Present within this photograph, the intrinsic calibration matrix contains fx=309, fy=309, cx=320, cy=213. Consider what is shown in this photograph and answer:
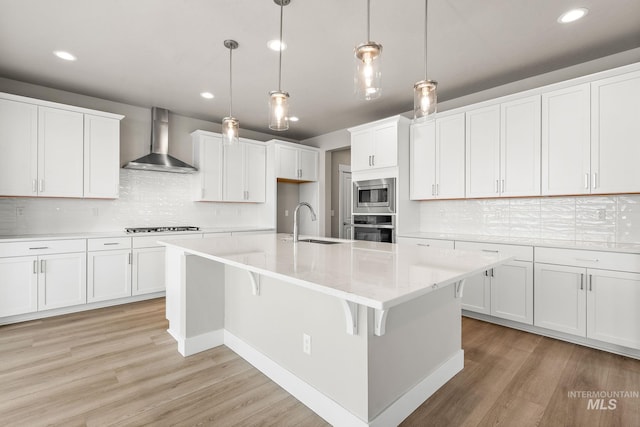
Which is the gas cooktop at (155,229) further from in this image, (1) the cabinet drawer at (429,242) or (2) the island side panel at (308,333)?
(1) the cabinet drawer at (429,242)

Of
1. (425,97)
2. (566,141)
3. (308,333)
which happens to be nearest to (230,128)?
(425,97)

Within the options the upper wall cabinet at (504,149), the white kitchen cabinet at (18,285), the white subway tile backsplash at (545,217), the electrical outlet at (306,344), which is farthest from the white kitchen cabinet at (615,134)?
the white kitchen cabinet at (18,285)

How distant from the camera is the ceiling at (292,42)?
2271mm

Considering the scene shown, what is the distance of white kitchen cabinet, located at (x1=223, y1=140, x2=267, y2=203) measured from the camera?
5047mm

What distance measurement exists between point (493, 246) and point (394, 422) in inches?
84.9

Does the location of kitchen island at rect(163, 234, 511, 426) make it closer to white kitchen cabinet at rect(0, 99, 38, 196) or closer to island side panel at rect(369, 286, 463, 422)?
island side panel at rect(369, 286, 463, 422)

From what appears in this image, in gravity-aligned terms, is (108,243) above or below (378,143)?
below

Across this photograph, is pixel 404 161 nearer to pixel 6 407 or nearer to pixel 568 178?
pixel 568 178

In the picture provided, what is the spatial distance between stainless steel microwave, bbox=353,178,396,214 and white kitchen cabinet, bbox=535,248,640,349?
5.67ft

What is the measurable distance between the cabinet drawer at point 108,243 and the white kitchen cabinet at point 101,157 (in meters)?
0.58

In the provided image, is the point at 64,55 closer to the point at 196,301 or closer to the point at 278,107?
the point at 278,107

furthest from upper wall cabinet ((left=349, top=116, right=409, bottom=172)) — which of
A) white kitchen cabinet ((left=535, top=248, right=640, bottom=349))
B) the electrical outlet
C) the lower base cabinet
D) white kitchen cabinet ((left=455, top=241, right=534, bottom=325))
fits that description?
the electrical outlet

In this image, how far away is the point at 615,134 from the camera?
269 cm

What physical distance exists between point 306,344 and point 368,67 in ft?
5.36
